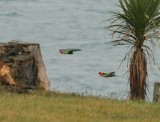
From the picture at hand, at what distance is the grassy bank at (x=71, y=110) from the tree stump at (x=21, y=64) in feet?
7.45

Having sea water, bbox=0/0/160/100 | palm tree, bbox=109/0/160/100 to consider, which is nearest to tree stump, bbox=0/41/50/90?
palm tree, bbox=109/0/160/100

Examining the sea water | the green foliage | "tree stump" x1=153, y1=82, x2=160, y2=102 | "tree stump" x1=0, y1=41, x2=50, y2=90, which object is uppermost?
the green foliage

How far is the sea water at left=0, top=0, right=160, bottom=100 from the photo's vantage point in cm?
6681

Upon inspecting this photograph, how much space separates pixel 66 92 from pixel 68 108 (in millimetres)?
5225

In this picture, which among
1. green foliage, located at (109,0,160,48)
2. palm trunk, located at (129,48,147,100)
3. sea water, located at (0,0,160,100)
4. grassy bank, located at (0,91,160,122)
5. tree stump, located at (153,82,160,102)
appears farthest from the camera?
sea water, located at (0,0,160,100)

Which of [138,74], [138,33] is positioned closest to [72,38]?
[138,33]

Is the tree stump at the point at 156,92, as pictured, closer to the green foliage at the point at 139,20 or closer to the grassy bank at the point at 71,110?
the grassy bank at the point at 71,110

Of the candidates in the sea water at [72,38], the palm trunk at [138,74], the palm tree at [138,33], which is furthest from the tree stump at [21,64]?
the sea water at [72,38]

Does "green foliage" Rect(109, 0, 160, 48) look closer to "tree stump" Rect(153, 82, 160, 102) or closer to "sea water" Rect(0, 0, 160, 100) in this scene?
"tree stump" Rect(153, 82, 160, 102)

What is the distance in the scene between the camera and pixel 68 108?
66.6 ft

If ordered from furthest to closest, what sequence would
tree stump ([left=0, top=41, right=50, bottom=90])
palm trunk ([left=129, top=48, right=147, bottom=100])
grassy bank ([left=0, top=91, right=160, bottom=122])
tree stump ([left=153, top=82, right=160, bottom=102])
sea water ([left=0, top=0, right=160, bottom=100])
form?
1. sea water ([left=0, top=0, right=160, bottom=100])
2. palm trunk ([left=129, top=48, right=147, bottom=100])
3. tree stump ([left=0, top=41, right=50, bottom=90])
4. tree stump ([left=153, top=82, right=160, bottom=102])
5. grassy bank ([left=0, top=91, right=160, bottom=122])

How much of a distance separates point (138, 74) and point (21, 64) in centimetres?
391

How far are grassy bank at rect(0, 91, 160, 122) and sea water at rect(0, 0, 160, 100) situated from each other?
2485 cm

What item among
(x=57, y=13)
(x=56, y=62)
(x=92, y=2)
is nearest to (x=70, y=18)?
(x=57, y=13)
